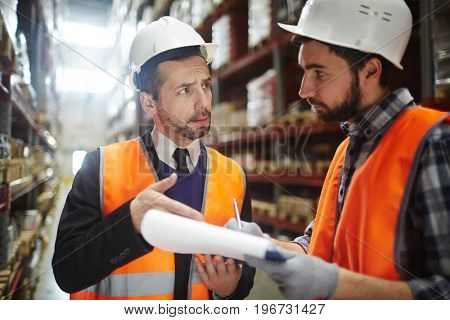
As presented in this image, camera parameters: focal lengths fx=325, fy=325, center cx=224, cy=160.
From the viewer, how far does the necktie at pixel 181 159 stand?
924 mm

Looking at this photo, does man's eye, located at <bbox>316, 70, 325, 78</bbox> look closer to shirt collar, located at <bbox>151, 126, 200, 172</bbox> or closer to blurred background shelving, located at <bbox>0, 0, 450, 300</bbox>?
blurred background shelving, located at <bbox>0, 0, 450, 300</bbox>

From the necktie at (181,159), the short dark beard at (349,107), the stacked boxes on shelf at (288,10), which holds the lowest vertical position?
the necktie at (181,159)

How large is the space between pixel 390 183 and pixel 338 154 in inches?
9.4

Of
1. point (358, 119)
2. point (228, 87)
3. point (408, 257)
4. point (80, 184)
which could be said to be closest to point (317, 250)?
point (408, 257)

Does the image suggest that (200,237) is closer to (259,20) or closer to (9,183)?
(9,183)

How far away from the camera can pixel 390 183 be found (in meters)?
0.75

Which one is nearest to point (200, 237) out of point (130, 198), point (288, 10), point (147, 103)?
point (130, 198)

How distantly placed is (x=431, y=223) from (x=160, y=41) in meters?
0.78

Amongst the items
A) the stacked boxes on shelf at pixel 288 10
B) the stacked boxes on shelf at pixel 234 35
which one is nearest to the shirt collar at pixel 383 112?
the stacked boxes on shelf at pixel 288 10

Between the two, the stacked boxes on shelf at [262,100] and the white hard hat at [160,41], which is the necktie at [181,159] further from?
the stacked boxes on shelf at [262,100]

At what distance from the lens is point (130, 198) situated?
87cm

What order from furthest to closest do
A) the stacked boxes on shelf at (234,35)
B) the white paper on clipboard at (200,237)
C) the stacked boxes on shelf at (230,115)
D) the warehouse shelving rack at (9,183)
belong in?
the stacked boxes on shelf at (234,35) < the warehouse shelving rack at (9,183) < the stacked boxes on shelf at (230,115) < the white paper on clipboard at (200,237)

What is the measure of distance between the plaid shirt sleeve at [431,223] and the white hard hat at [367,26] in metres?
0.24
